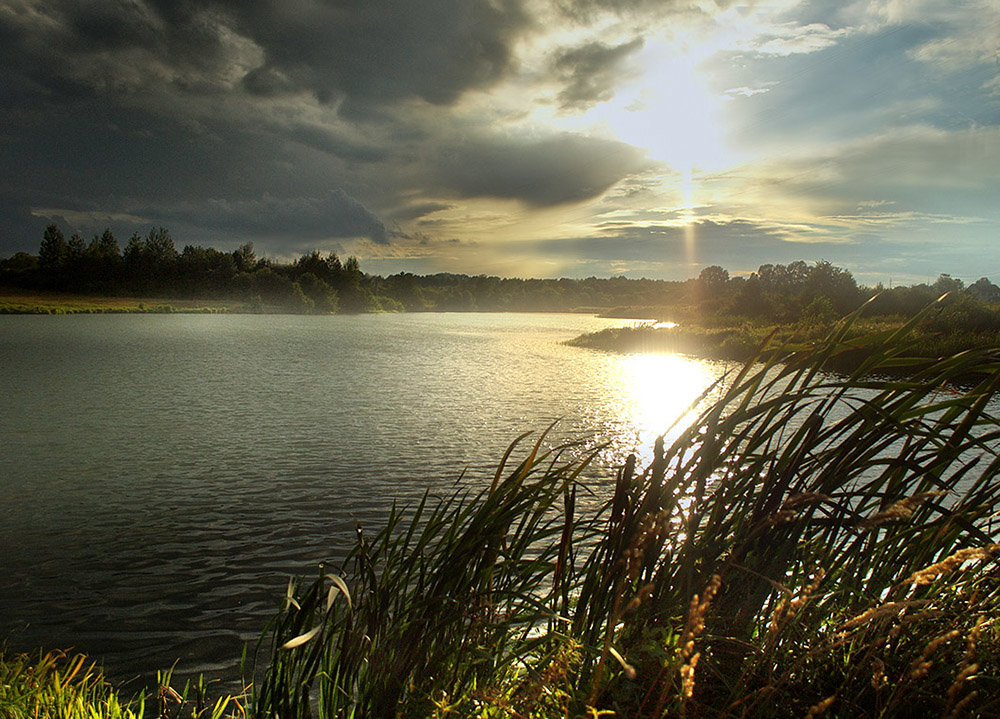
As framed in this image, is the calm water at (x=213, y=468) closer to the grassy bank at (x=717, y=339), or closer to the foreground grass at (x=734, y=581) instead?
the foreground grass at (x=734, y=581)

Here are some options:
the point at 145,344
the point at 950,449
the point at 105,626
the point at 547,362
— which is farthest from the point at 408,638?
the point at 145,344

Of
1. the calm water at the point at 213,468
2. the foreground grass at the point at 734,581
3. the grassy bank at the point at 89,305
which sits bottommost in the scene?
the calm water at the point at 213,468

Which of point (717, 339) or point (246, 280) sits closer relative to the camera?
point (717, 339)

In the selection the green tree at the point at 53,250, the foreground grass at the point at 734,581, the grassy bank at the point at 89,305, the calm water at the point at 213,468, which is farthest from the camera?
the green tree at the point at 53,250

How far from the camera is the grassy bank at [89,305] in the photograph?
305 feet

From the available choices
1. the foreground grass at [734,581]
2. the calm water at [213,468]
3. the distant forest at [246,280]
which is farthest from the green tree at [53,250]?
the foreground grass at [734,581]

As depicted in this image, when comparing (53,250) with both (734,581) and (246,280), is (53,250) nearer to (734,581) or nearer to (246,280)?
(246,280)

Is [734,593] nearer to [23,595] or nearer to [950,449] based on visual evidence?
[950,449]

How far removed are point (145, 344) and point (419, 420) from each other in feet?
114

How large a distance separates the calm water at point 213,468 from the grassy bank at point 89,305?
3075 inches

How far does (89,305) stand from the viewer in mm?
106312

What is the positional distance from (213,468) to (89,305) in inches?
4517

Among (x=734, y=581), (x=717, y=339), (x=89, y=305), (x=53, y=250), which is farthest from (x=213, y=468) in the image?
(x=53, y=250)

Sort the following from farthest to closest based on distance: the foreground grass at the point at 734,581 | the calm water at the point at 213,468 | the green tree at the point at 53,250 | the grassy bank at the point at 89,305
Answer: the green tree at the point at 53,250, the grassy bank at the point at 89,305, the calm water at the point at 213,468, the foreground grass at the point at 734,581
